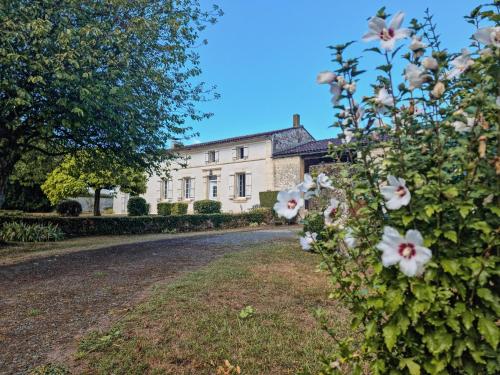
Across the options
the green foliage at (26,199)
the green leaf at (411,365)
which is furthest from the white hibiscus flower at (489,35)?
the green foliage at (26,199)

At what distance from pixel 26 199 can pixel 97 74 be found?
75.8 feet

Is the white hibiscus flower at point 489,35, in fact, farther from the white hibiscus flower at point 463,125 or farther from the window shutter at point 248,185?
the window shutter at point 248,185

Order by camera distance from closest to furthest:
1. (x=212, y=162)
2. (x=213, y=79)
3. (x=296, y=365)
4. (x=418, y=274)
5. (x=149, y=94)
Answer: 1. (x=418, y=274)
2. (x=296, y=365)
3. (x=149, y=94)
4. (x=213, y=79)
5. (x=212, y=162)

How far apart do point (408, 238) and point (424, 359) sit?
55cm

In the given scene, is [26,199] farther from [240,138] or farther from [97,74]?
[97,74]

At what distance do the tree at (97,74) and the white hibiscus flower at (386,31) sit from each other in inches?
245

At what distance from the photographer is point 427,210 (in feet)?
3.78

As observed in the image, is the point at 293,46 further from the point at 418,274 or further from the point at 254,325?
the point at 418,274

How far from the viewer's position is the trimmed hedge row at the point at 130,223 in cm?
1288

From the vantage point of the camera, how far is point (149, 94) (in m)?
8.74

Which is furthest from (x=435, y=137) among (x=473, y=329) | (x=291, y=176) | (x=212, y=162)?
(x=212, y=162)

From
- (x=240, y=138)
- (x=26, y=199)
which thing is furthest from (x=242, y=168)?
(x=26, y=199)

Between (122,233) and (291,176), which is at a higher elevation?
(291,176)

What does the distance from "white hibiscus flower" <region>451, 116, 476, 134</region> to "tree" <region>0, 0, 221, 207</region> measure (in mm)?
6530
